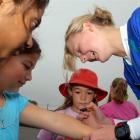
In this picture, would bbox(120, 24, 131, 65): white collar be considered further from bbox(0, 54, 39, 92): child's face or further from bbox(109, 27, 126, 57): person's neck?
bbox(0, 54, 39, 92): child's face

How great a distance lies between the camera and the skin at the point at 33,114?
46.0 inches

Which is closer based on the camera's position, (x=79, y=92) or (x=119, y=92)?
(x=79, y=92)

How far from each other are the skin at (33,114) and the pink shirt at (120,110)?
1.37 metres

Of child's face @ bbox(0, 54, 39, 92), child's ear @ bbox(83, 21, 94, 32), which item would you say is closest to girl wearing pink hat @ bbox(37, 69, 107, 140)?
child's ear @ bbox(83, 21, 94, 32)

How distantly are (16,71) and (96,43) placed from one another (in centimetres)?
56

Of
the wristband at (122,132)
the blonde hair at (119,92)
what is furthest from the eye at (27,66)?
the blonde hair at (119,92)

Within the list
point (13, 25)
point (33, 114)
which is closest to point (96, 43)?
point (33, 114)

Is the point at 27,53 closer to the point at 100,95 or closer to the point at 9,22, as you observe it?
the point at 9,22

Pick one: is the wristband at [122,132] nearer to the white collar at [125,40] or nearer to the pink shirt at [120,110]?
the white collar at [125,40]

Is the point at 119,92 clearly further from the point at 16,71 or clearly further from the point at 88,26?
the point at 16,71

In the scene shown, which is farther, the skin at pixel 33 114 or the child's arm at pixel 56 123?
the child's arm at pixel 56 123

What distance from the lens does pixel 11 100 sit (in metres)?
1.21

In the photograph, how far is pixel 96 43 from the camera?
165 centimetres

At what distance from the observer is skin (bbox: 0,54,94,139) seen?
46.0 inches
